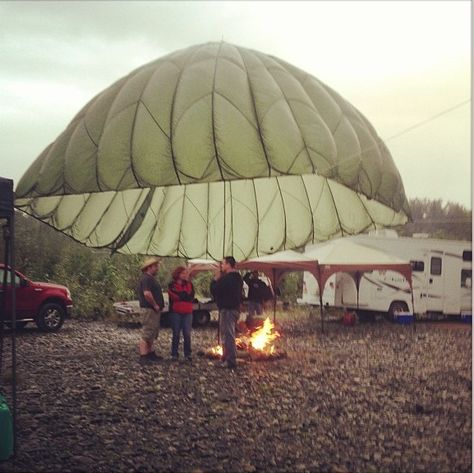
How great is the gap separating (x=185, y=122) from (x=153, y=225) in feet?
2.28

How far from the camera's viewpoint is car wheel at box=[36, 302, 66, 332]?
10.8ft

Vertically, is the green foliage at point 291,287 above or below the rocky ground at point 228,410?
above

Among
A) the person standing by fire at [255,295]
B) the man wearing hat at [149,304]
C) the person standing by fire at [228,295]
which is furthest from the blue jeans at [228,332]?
the man wearing hat at [149,304]

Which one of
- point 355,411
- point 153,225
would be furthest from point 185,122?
point 355,411

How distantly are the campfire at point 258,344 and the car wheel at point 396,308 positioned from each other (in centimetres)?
157

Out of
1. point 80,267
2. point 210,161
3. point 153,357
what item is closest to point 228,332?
point 153,357

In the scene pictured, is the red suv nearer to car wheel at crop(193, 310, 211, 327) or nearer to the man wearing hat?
the man wearing hat

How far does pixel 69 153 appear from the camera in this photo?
137 inches

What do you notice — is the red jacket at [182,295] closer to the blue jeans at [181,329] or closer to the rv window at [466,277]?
the blue jeans at [181,329]

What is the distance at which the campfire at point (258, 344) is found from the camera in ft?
12.4

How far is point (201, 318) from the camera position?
13.0 feet

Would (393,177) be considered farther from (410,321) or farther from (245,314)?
(410,321)

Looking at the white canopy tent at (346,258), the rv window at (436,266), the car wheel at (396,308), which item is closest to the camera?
the white canopy tent at (346,258)

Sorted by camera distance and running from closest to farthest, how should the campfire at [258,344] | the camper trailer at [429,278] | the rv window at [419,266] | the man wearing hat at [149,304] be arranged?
the man wearing hat at [149,304] < the campfire at [258,344] < the camper trailer at [429,278] < the rv window at [419,266]
